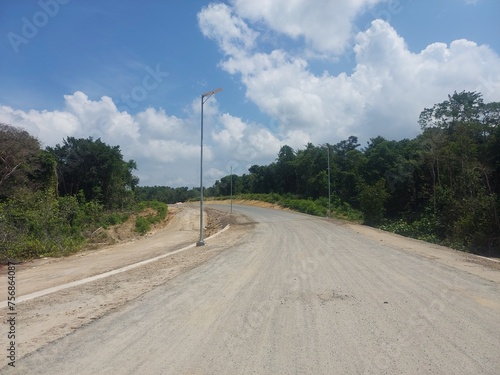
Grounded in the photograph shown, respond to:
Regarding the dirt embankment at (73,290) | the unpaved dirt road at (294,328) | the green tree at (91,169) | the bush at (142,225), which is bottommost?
the bush at (142,225)

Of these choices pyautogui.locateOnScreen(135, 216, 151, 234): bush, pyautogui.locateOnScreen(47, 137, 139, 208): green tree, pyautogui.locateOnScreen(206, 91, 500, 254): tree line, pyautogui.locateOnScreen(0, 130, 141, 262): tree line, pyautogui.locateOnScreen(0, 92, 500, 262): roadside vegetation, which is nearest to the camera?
pyautogui.locateOnScreen(0, 130, 141, 262): tree line

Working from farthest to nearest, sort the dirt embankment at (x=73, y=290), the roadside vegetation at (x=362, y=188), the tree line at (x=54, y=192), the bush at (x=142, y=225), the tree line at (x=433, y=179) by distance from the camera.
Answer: the bush at (x=142, y=225), the tree line at (x=433, y=179), the roadside vegetation at (x=362, y=188), the tree line at (x=54, y=192), the dirt embankment at (x=73, y=290)

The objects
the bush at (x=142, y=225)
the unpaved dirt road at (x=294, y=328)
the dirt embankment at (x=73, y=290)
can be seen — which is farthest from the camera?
the bush at (x=142, y=225)

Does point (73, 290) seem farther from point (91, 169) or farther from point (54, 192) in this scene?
point (91, 169)

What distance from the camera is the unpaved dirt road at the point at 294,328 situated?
485 cm

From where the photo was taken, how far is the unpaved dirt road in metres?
4.85

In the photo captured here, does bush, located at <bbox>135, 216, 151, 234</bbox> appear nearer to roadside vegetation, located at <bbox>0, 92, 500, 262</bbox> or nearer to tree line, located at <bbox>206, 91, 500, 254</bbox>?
roadside vegetation, located at <bbox>0, 92, 500, 262</bbox>

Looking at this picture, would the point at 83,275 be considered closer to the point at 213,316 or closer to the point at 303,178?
the point at 213,316

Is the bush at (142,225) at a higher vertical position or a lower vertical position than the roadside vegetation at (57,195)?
lower

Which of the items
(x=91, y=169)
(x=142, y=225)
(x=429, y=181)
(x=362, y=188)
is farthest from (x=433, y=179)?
(x=91, y=169)

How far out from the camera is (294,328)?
6203 mm

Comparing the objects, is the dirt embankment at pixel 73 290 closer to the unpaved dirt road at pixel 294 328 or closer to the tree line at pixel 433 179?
the unpaved dirt road at pixel 294 328

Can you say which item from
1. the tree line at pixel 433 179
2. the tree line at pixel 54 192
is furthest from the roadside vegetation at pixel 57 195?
the tree line at pixel 433 179

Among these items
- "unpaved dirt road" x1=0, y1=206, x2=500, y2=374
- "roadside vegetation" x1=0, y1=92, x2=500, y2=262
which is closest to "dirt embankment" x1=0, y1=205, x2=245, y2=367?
"unpaved dirt road" x1=0, y1=206, x2=500, y2=374
